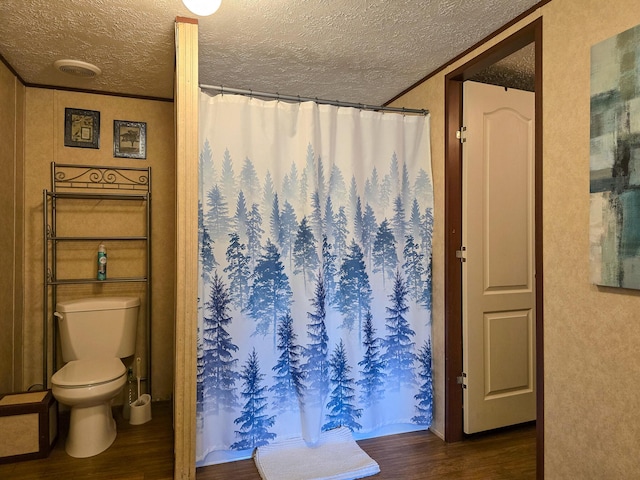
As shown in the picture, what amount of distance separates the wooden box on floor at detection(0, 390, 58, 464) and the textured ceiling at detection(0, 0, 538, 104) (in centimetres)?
192

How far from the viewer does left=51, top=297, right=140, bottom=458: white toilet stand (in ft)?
7.00

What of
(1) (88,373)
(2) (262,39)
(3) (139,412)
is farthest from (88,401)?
(2) (262,39)

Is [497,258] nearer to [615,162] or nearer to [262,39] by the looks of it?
[615,162]

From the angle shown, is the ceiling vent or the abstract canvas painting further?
the ceiling vent

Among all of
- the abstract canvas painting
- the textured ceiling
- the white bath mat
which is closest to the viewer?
the abstract canvas painting

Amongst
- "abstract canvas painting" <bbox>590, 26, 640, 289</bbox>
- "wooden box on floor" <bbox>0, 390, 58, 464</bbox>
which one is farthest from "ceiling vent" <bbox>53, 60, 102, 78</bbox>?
"abstract canvas painting" <bbox>590, 26, 640, 289</bbox>

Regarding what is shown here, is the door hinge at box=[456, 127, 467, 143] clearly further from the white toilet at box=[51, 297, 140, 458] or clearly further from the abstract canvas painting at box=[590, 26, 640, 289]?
the white toilet at box=[51, 297, 140, 458]

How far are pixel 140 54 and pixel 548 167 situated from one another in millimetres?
2162

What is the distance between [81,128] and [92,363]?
1583 mm

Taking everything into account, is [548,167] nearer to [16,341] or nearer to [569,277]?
[569,277]

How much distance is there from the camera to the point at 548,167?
5.51 ft

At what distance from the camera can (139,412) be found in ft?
8.42

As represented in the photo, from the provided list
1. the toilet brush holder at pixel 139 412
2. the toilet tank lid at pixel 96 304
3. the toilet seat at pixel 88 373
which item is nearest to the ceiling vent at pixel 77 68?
the toilet tank lid at pixel 96 304

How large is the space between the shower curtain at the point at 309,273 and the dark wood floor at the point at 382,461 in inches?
5.1
